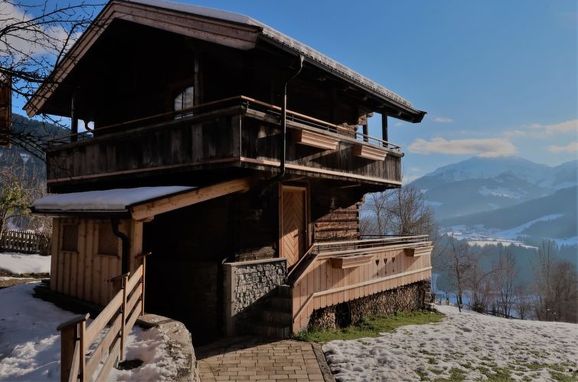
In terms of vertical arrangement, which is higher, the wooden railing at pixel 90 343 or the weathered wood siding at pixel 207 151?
the weathered wood siding at pixel 207 151

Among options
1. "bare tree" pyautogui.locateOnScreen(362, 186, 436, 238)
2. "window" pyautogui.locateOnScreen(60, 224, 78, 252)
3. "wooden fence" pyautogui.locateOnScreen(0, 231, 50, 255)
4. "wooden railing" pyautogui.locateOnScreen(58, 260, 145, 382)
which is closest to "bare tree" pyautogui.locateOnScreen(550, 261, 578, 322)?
"bare tree" pyautogui.locateOnScreen(362, 186, 436, 238)

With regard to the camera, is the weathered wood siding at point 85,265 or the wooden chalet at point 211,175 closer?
the weathered wood siding at point 85,265

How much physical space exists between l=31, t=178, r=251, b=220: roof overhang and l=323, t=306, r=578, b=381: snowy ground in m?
4.25

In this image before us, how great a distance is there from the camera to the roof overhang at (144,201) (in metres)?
8.28

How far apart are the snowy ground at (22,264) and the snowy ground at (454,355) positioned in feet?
53.1

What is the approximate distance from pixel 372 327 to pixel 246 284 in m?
4.28

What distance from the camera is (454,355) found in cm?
959

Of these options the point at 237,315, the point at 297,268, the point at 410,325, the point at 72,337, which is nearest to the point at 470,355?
the point at 410,325

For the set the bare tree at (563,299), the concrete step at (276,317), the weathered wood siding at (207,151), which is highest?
the weathered wood siding at (207,151)

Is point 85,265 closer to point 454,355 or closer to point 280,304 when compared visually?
point 280,304

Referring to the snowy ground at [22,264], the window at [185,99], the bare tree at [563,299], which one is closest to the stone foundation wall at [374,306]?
the window at [185,99]

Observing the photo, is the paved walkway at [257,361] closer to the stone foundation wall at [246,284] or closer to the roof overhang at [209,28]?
the stone foundation wall at [246,284]

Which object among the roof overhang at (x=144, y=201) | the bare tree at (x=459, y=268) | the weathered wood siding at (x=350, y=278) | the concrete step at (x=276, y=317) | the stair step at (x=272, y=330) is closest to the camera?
the roof overhang at (x=144, y=201)

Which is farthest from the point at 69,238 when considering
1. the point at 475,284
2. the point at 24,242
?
the point at 475,284
